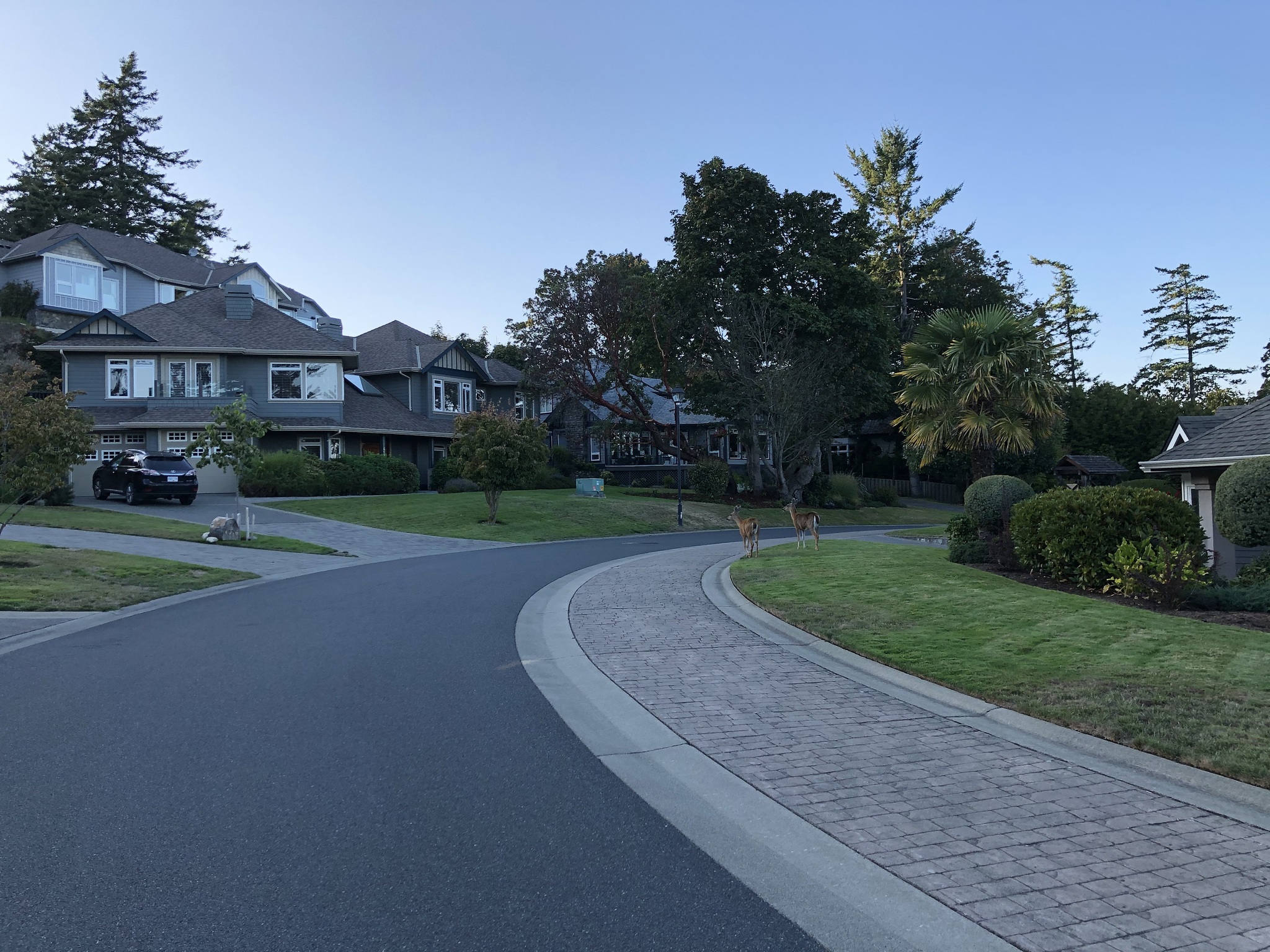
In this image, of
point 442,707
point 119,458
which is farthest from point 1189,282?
point 442,707

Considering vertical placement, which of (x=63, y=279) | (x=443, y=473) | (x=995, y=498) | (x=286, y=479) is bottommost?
(x=995, y=498)

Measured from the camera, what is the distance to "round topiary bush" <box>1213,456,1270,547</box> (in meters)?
11.4

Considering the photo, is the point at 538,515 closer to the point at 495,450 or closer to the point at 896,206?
the point at 495,450

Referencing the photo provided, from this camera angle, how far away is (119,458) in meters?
31.0

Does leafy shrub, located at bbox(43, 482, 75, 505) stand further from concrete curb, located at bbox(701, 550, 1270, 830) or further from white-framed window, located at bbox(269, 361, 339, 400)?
concrete curb, located at bbox(701, 550, 1270, 830)

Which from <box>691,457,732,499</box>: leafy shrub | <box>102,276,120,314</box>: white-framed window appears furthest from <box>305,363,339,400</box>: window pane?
<box>691,457,732,499</box>: leafy shrub

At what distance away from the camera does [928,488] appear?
2242 inches

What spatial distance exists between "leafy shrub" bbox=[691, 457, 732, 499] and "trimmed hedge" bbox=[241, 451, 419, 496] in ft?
43.5

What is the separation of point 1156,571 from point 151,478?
2935 centimetres

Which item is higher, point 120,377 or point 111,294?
point 111,294

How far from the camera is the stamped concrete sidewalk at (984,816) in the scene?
11.9 ft

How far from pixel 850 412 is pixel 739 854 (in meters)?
39.3

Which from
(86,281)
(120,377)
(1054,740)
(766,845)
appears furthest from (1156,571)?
(86,281)

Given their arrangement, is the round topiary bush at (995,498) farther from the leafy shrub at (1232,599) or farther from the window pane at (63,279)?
the window pane at (63,279)
